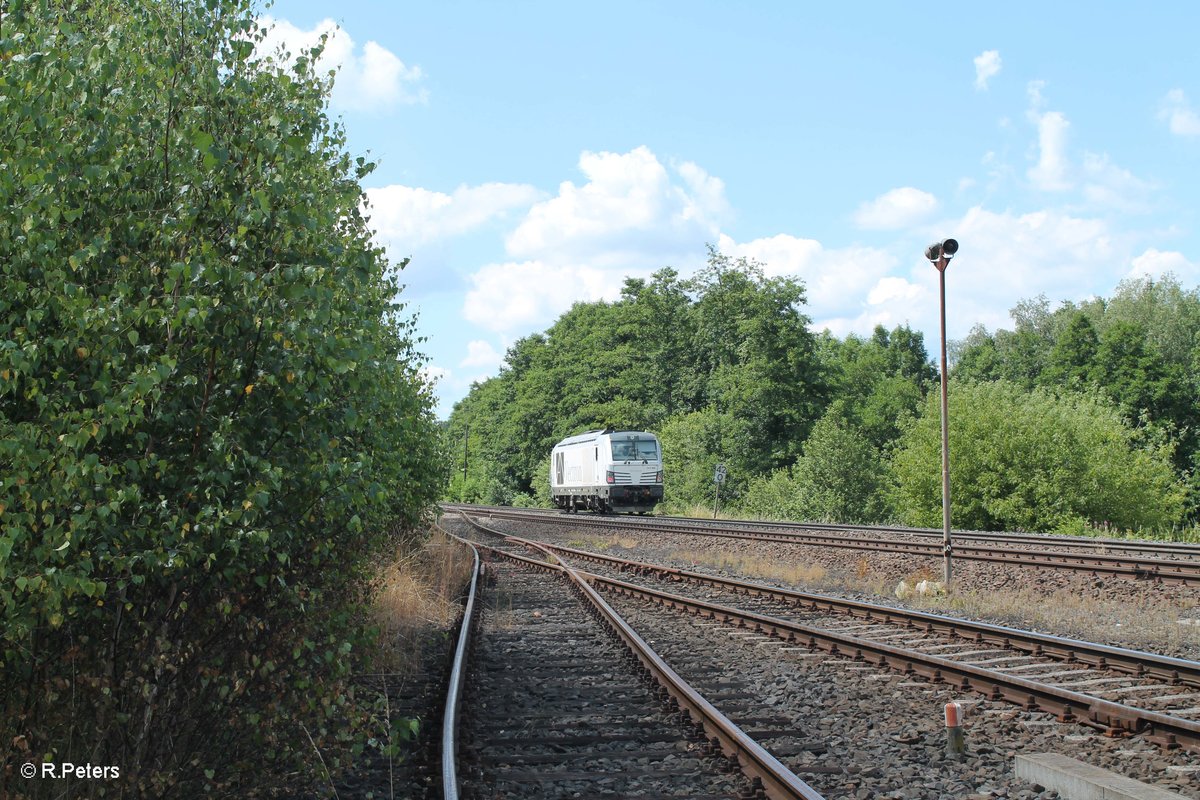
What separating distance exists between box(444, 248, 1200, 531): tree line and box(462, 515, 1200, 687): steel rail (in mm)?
7204

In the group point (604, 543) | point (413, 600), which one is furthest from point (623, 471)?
point (413, 600)

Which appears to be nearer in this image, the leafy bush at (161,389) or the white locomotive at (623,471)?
the leafy bush at (161,389)

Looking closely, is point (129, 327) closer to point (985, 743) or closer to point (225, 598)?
point (225, 598)

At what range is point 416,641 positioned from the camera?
10.2 m

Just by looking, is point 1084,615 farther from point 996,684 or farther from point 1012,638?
point 996,684

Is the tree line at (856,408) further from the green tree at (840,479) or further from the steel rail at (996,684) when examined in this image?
the steel rail at (996,684)

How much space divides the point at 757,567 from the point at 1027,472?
1435 cm

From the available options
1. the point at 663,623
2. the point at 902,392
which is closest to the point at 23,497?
the point at 663,623

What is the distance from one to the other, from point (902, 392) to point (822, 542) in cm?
7059

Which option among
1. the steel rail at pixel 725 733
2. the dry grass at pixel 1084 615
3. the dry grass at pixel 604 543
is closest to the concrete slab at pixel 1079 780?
the steel rail at pixel 725 733

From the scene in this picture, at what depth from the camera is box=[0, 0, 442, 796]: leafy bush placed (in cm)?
340

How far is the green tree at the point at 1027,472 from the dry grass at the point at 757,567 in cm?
1090

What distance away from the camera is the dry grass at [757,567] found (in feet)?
55.4

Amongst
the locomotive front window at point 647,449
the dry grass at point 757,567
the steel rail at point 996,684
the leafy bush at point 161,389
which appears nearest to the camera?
the leafy bush at point 161,389
